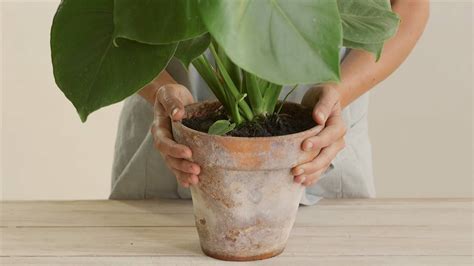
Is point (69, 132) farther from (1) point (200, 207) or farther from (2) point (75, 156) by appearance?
(1) point (200, 207)

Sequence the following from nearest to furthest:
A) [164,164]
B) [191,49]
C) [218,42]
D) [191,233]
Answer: [218,42], [191,49], [191,233], [164,164]

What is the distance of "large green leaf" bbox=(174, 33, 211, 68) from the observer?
92 centimetres

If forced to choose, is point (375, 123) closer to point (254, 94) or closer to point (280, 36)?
point (254, 94)

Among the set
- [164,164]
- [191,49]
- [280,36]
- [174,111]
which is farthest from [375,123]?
[280,36]

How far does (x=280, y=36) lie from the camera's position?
778 millimetres

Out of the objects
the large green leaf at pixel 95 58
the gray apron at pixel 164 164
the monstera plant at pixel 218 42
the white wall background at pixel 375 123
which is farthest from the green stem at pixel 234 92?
the white wall background at pixel 375 123

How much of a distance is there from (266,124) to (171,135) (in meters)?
0.13

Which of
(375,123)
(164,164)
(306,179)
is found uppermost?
(306,179)

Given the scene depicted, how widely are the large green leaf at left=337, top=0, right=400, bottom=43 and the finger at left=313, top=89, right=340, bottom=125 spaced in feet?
0.42

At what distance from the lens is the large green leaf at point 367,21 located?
938mm

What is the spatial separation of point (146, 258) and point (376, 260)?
0.30 meters

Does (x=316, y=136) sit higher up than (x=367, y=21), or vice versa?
(x=367, y=21)

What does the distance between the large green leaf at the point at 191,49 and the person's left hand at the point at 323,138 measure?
0.59ft

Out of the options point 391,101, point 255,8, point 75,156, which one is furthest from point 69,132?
point 255,8
